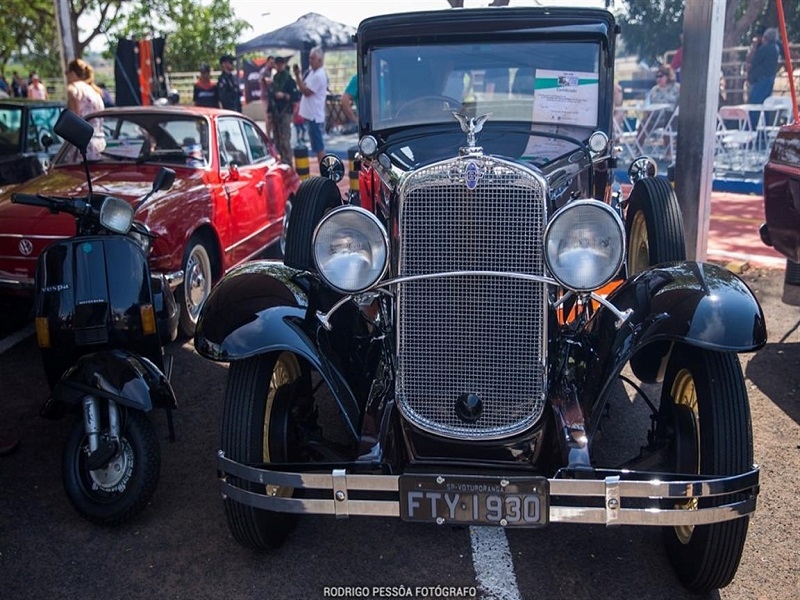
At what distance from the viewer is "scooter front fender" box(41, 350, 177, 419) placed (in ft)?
10.6

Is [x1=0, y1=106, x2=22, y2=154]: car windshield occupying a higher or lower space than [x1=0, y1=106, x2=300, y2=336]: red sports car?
higher

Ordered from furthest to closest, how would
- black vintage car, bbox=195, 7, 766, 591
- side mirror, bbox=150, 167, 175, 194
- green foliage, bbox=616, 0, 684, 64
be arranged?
green foliage, bbox=616, 0, 684, 64 < side mirror, bbox=150, 167, 175, 194 < black vintage car, bbox=195, 7, 766, 591

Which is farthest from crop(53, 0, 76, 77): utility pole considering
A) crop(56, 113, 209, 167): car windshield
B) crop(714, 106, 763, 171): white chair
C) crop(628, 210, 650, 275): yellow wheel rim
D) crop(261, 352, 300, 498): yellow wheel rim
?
crop(714, 106, 763, 171): white chair

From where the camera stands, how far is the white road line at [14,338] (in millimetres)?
5504

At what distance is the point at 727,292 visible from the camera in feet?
9.20

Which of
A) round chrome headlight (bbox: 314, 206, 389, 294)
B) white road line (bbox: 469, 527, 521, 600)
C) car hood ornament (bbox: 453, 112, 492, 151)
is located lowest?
white road line (bbox: 469, 527, 521, 600)

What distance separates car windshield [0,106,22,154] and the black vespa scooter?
433 cm

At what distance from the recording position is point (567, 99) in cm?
407

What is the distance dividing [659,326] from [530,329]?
0.46 metres

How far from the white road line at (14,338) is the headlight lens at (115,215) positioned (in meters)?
2.29

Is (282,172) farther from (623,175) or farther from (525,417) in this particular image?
(623,175)

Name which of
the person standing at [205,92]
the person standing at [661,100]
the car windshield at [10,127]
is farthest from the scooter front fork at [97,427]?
the person standing at [661,100]

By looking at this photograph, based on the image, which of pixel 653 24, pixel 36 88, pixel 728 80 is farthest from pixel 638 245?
pixel 653 24

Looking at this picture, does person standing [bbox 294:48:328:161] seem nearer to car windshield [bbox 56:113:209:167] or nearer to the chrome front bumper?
car windshield [bbox 56:113:209:167]
